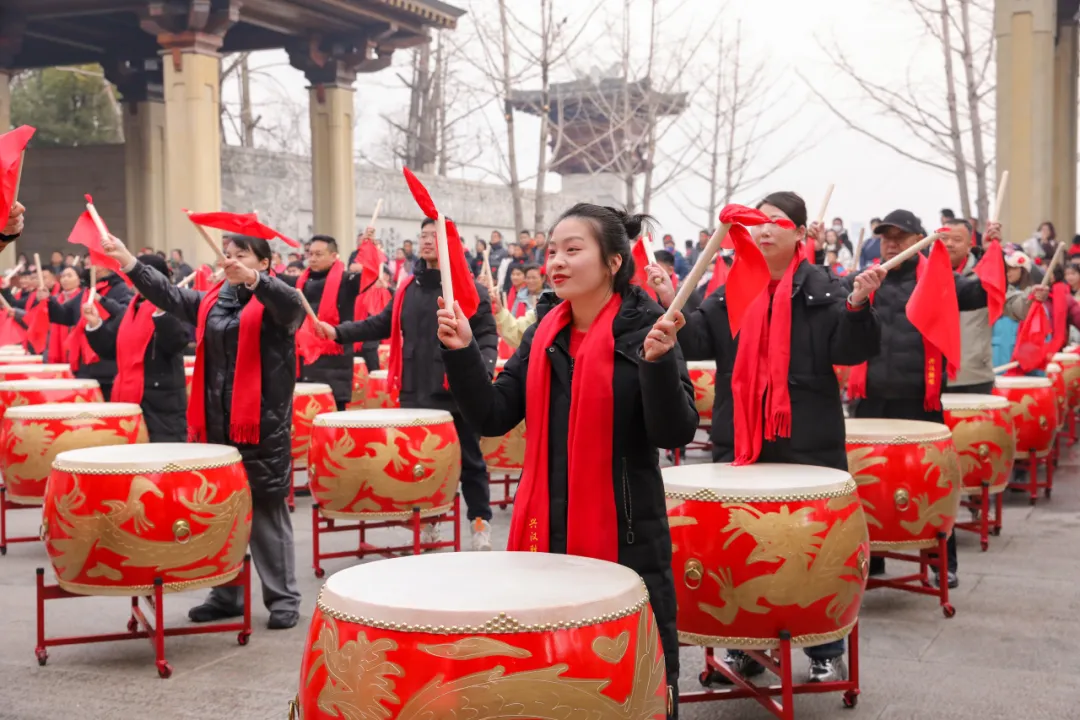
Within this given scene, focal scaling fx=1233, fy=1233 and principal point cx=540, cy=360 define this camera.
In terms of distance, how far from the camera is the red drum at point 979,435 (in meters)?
5.76

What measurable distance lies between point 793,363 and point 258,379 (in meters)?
2.00

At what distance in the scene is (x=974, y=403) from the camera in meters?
5.79

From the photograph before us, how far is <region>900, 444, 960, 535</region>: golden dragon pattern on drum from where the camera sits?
4324 millimetres

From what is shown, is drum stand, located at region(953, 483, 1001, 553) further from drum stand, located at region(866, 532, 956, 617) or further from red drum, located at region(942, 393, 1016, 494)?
drum stand, located at region(866, 532, 956, 617)

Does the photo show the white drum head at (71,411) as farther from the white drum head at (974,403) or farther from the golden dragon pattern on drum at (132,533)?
the white drum head at (974,403)

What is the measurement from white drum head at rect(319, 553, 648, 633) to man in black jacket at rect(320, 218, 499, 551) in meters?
3.44

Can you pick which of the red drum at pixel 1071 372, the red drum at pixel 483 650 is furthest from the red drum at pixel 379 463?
the red drum at pixel 1071 372

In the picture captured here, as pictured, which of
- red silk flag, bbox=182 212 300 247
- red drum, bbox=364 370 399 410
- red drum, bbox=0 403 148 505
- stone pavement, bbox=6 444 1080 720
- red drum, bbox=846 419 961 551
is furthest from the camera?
red drum, bbox=364 370 399 410

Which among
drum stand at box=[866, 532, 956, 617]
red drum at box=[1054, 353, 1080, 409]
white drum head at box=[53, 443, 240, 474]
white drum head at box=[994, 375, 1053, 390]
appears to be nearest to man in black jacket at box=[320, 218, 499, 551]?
white drum head at box=[53, 443, 240, 474]

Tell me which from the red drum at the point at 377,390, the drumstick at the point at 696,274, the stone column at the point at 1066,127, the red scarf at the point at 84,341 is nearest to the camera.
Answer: the drumstick at the point at 696,274

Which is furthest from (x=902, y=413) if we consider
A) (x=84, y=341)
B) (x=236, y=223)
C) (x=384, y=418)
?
(x=84, y=341)

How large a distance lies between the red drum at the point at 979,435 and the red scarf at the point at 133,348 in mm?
4002

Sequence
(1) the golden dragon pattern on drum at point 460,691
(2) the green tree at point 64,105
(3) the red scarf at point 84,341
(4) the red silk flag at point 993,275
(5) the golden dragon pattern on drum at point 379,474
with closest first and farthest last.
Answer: (1) the golden dragon pattern on drum at point 460,691
(5) the golden dragon pattern on drum at point 379,474
(4) the red silk flag at point 993,275
(3) the red scarf at point 84,341
(2) the green tree at point 64,105

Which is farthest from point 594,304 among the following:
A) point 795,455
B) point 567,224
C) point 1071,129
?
point 1071,129
